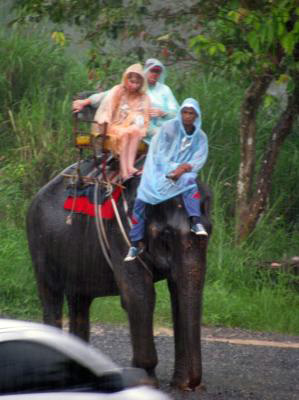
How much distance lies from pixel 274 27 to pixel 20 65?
24.3ft

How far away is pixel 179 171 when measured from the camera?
8.54 m

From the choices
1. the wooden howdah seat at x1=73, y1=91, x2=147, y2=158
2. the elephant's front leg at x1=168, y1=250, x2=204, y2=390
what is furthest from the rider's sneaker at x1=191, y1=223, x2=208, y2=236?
the wooden howdah seat at x1=73, y1=91, x2=147, y2=158

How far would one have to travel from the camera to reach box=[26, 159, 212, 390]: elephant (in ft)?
27.8

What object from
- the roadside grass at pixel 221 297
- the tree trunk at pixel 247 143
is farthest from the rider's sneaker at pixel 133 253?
the tree trunk at pixel 247 143

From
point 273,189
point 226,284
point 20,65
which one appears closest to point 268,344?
point 226,284

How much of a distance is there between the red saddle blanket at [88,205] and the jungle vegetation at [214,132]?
153 centimetres

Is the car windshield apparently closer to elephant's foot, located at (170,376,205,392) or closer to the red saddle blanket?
elephant's foot, located at (170,376,205,392)

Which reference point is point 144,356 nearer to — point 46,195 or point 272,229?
point 46,195

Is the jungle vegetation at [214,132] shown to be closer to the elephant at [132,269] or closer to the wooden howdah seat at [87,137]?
the wooden howdah seat at [87,137]

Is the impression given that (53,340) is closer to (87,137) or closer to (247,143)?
(87,137)

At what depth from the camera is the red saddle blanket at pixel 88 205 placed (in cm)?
905

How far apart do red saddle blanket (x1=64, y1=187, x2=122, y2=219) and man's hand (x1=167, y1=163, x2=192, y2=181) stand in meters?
0.64

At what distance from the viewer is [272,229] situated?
1318 centimetres

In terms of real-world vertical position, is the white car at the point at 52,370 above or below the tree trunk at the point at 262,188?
above
